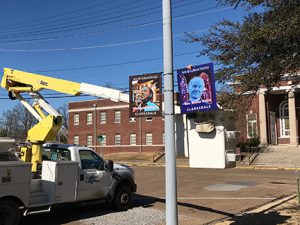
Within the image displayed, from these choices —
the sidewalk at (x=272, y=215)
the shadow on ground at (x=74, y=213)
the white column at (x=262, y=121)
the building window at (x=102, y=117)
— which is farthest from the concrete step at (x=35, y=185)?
the building window at (x=102, y=117)

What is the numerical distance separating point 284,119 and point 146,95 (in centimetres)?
3926

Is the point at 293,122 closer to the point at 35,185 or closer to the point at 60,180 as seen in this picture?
the point at 60,180

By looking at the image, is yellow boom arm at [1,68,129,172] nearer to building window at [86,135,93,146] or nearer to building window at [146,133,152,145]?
building window at [146,133,152,145]

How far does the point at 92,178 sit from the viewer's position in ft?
39.4

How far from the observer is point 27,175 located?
991cm

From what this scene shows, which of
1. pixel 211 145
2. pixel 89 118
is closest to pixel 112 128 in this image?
pixel 89 118

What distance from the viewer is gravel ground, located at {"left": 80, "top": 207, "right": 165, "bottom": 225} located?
1087cm

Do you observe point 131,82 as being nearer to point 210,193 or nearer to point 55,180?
point 55,180

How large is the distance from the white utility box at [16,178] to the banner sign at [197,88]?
401 centimetres

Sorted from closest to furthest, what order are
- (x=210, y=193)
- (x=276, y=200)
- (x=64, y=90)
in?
(x=64, y=90) → (x=276, y=200) → (x=210, y=193)

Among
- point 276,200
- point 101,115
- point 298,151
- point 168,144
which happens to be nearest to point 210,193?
point 276,200

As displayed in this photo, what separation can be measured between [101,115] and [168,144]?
55.2m

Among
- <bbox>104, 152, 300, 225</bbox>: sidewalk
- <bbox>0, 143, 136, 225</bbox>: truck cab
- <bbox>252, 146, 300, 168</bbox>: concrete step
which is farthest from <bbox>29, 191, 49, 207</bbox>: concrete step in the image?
<bbox>252, 146, 300, 168</bbox>: concrete step

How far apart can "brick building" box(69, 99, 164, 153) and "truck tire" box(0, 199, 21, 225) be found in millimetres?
44710
